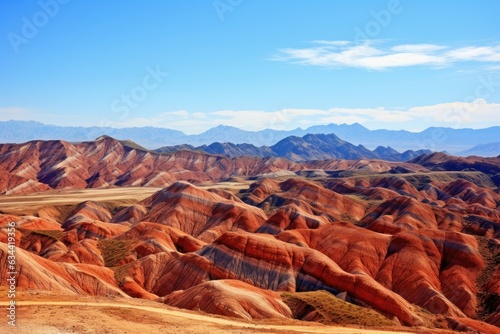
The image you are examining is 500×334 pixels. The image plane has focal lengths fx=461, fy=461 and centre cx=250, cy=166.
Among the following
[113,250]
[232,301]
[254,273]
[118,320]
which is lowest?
[254,273]

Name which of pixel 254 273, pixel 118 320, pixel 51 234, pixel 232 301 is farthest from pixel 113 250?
pixel 118 320

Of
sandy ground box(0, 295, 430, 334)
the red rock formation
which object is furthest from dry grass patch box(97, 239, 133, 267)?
sandy ground box(0, 295, 430, 334)

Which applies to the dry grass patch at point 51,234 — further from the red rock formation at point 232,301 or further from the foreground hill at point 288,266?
the red rock formation at point 232,301

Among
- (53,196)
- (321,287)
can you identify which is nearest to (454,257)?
(321,287)

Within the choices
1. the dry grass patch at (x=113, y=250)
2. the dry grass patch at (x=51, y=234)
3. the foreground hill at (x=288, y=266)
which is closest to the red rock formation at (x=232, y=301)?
the foreground hill at (x=288, y=266)

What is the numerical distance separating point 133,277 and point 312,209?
9221 cm

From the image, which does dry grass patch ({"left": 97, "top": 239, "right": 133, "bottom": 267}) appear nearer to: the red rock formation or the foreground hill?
the foreground hill

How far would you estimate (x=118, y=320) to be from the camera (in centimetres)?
4019

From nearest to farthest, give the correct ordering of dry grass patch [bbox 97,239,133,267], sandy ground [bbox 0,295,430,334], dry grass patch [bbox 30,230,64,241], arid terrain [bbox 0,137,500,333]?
sandy ground [bbox 0,295,430,334]
arid terrain [bbox 0,137,500,333]
dry grass patch [bbox 97,239,133,267]
dry grass patch [bbox 30,230,64,241]

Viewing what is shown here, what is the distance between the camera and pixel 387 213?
139750 millimetres

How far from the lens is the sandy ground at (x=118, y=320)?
3644cm

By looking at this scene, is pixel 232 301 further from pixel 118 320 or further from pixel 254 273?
pixel 254 273

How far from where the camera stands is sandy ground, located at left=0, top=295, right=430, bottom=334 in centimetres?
3644

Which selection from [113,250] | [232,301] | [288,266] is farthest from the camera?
[113,250]
